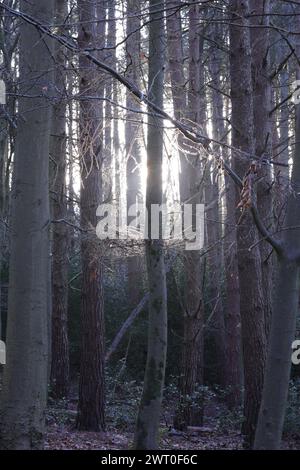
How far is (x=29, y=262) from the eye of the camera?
22.1 ft

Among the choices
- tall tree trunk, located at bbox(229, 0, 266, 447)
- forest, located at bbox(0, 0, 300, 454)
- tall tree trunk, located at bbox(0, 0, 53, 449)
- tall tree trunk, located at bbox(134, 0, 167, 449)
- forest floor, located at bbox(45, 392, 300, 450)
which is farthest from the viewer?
tall tree trunk, located at bbox(229, 0, 266, 447)

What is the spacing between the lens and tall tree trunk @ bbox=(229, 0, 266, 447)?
31.3 ft

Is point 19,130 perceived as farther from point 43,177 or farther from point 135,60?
point 135,60

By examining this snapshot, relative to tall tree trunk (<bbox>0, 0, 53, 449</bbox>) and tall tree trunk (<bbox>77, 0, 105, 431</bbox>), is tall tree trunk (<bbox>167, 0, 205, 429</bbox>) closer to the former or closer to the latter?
tall tree trunk (<bbox>77, 0, 105, 431</bbox>)

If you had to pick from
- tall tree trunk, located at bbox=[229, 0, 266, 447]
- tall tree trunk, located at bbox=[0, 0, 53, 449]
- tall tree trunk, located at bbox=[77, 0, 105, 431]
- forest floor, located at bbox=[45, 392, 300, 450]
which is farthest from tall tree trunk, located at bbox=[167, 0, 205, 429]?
tall tree trunk, located at bbox=[0, 0, 53, 449]

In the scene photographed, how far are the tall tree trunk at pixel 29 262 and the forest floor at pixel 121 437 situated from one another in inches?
74.1

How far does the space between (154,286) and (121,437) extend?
3.99 meters

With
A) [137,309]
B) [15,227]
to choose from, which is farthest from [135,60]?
[137,309]

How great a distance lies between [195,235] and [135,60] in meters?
3.02

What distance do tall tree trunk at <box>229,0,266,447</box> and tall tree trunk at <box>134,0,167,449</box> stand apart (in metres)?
1.98

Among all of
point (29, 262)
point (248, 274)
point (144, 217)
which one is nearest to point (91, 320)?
point (248, 274)

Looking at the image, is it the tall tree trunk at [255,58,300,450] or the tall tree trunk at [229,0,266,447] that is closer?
the tall tree trunk at [255,58,300,450]

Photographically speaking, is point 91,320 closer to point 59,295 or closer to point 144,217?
point 59,295

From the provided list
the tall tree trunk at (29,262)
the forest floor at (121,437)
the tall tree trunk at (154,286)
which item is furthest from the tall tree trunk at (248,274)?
the tall tree trunk at (29,262)
